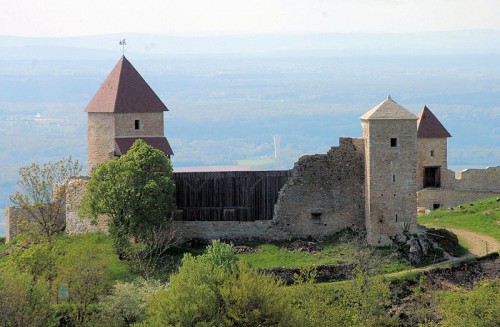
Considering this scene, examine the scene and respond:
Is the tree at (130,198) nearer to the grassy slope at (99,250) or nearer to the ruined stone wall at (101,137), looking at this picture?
the grassy slope at (99,250)

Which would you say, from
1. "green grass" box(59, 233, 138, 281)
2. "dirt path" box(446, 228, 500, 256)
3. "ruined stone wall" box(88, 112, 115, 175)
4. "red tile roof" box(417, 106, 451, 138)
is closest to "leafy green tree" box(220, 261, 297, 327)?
"green grass" box(59, 233, 138, 281)

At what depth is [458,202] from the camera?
59.7 m

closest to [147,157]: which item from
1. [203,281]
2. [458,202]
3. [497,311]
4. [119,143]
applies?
[119,143]

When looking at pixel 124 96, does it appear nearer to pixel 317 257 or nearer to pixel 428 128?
pixel 317 257

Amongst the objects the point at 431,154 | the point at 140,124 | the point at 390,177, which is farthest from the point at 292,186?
the point at 431,154

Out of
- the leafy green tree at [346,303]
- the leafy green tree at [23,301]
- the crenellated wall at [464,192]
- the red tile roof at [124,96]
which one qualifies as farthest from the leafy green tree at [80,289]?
the crenellated wall at [464,192]

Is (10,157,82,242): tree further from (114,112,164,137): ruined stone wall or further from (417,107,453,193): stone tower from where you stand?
(417,107,453,193): stone tower

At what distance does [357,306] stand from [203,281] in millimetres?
5809

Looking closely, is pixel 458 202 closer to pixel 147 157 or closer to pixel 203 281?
pixel 147 157

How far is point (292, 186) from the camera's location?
4803cm

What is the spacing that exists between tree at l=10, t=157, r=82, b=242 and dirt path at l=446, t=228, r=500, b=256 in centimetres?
1707

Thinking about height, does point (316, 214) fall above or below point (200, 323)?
above

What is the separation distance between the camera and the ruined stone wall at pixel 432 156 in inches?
2403

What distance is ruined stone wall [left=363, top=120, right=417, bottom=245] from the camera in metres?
46.1
